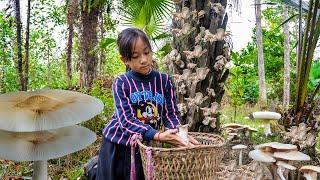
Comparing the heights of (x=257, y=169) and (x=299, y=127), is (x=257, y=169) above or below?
below

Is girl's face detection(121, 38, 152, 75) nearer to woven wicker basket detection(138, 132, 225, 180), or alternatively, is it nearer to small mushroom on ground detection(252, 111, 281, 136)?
woven wicker basket detection(138, 132, 225, 180)

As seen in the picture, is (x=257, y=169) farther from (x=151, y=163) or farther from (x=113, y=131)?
(x=151, y=163)

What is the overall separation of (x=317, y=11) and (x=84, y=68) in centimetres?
400

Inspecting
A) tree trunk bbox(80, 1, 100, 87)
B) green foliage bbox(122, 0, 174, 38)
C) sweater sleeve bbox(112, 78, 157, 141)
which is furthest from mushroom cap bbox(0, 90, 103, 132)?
tree trunk bbox(80, 1, 100, 87)

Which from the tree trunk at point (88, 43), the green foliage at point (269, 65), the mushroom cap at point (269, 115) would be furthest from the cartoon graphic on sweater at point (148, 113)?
the green foliage at point (269, 65)

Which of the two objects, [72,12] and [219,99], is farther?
[72,12]

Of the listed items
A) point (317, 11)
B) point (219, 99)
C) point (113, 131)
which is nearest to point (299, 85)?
point (317, 11)

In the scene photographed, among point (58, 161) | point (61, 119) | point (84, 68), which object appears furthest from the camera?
point (84, 68)

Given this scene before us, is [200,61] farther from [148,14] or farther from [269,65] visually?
[269,65]

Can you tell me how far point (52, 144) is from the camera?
4.81 ft

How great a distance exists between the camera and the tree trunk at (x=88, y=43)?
631cm

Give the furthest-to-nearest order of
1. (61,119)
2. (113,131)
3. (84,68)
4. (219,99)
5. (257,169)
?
(84,68) < (257,169) < (219,99) < (113,131) < (61,119)

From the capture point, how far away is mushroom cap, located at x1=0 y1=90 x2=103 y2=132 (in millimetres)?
1343

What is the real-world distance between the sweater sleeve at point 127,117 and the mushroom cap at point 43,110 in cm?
22
